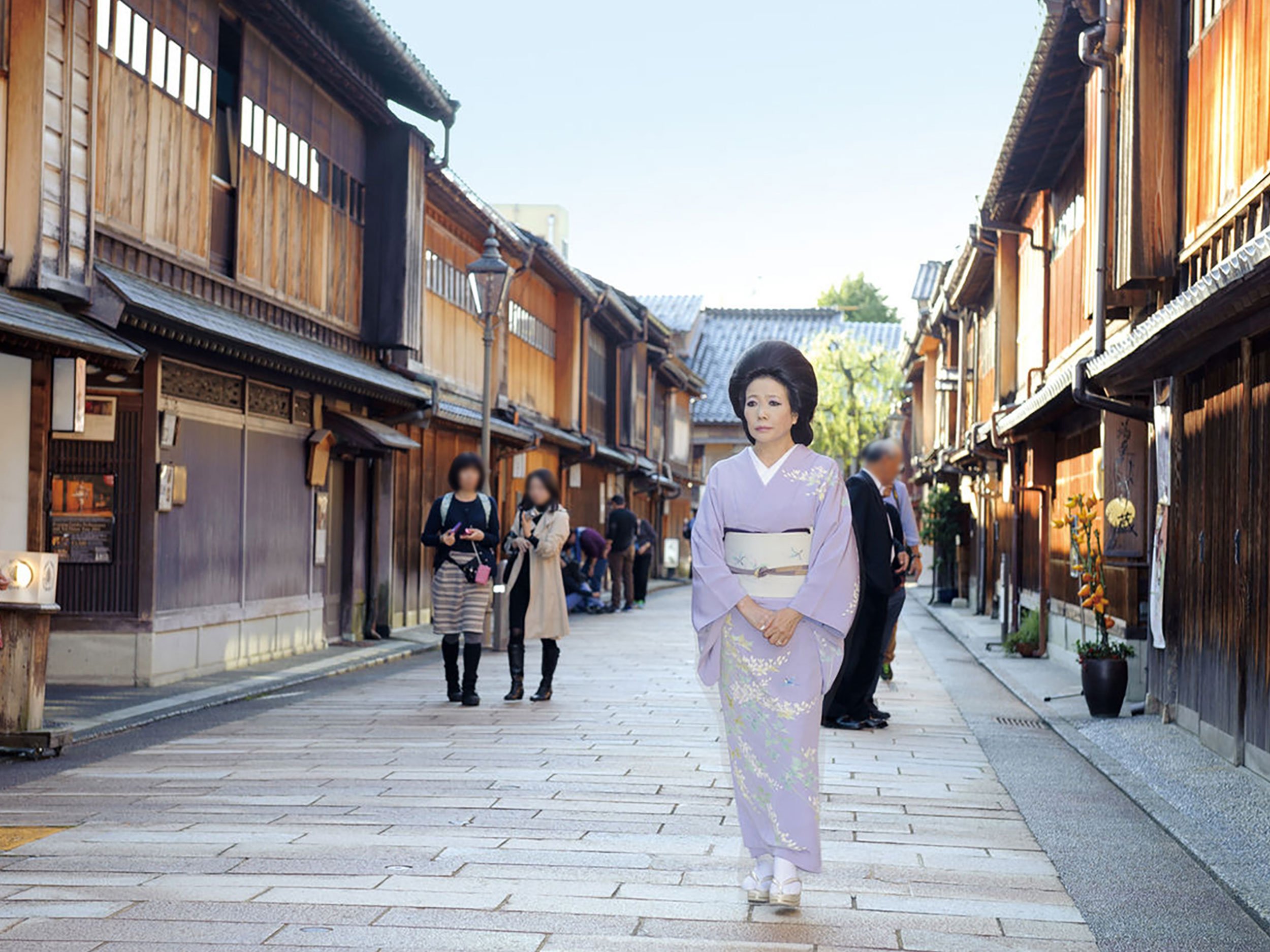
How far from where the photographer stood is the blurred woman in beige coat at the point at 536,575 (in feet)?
38.7

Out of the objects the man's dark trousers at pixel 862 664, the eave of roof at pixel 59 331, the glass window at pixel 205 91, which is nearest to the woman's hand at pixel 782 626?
the man's dark trousers at pixel 862 664

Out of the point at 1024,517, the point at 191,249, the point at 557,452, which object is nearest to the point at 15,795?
the point at 191,249

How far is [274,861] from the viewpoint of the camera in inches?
233

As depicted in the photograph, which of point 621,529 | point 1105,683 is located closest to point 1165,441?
point 1105,683

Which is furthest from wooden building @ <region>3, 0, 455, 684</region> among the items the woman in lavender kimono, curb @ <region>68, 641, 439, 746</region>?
the woman in lavender kimono

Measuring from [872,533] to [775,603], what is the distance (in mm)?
4900

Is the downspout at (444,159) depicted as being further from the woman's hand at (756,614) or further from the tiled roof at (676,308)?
the tiled roof at (676,308)

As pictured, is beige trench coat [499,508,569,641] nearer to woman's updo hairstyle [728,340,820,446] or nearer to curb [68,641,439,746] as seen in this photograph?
curb [68,641,439,746]

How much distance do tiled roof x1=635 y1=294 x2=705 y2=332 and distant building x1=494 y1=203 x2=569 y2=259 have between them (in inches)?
599

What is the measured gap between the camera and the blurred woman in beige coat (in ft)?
38.7

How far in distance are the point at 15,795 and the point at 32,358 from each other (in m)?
4.51

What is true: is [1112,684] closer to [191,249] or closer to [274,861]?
[274,861]

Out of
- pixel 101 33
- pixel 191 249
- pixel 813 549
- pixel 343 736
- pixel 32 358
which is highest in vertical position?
pixel 101 33

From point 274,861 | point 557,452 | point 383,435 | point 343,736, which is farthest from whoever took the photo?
point 557,452
